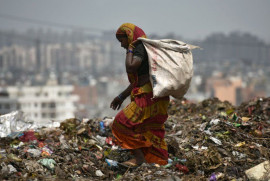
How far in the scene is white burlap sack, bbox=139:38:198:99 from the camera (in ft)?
14.1

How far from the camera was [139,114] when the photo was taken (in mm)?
4359

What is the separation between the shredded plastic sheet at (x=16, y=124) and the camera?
5707 mm

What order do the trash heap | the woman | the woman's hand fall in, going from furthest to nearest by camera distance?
the woman's hand → the woman → the trash heap

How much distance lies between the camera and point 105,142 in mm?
5660

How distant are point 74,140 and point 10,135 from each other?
823 mm

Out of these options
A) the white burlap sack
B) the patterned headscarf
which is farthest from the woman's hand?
the patterned headscarf

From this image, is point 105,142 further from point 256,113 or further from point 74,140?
point 256,113

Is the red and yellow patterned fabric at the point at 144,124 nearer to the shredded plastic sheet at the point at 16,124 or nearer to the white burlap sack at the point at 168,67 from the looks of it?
the white burlap sack at the point at 168,67

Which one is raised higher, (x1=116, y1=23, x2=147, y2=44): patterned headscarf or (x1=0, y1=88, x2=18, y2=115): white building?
(x1=116, y1=23, x2=147, y2=44): patterned headscarf

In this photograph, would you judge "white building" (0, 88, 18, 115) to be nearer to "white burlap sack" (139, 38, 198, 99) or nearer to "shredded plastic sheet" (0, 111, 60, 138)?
"shredded plastic sheet" (0, 111, 60, 138)

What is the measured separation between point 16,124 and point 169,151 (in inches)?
89.4

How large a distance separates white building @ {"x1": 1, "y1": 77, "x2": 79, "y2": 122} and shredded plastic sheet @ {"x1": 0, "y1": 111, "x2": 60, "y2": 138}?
227ft

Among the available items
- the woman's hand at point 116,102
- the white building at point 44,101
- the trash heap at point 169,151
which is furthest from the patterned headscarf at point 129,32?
the white building at point 44,101

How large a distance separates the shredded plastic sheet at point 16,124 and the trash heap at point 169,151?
123mm
